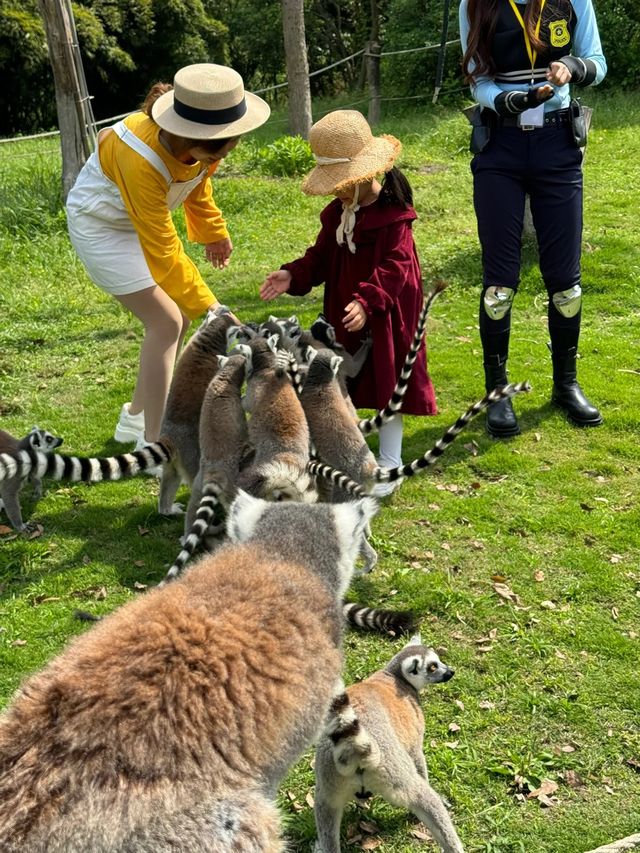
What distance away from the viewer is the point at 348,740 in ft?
7.93

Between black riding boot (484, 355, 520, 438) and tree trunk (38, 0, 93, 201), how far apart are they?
5265mm

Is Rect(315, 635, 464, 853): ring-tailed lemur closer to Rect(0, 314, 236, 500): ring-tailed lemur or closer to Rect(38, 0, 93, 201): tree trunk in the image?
Rect(0, 314, 236, 500): ring-tailed lemur

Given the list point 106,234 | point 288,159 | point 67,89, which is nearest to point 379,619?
point 106,234

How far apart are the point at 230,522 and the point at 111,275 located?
2.30 metres

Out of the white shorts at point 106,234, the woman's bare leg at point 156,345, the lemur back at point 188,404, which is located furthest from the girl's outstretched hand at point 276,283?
the white shorts at point 106,234

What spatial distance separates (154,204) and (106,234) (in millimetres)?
464

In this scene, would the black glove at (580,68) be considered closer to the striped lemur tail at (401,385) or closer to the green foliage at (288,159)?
the striped lemur tail at (401,385)

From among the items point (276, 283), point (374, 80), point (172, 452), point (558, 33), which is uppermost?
point (558, 33)

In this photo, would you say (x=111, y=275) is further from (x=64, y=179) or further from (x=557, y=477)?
(x=64, y=179)

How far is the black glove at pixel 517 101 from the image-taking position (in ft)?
14.1

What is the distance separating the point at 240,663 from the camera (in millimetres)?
2025

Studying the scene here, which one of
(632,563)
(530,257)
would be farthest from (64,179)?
(632,563)

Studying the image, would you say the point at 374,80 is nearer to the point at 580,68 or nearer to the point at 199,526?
the point at 580,68

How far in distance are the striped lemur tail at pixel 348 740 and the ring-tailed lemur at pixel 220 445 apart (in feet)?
4.46
